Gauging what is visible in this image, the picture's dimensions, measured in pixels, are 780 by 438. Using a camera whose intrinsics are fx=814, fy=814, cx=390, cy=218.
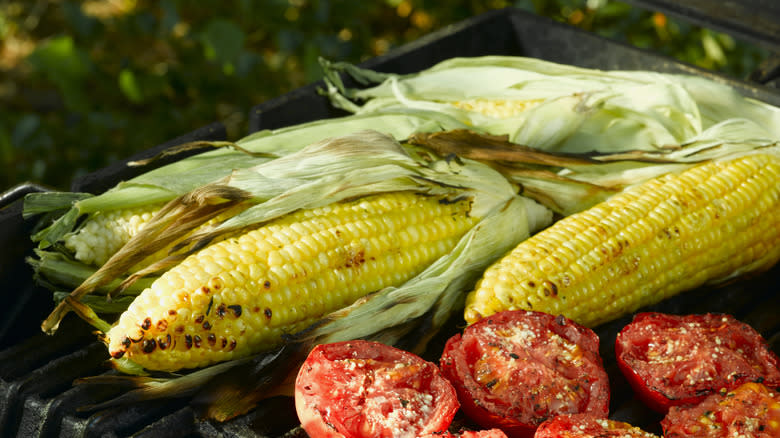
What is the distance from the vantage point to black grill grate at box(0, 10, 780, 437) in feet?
5.68

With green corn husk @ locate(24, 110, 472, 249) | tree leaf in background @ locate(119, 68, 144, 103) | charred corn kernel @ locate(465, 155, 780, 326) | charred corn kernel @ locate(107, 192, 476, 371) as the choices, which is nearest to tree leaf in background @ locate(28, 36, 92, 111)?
tree leaf in background @ locate(119, 68, 144, 103)

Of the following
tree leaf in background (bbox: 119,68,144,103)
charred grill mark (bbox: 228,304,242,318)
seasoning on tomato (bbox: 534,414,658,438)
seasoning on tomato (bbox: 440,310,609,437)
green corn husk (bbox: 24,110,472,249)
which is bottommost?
tree leaf in background (bbox: 119,68,144,103)

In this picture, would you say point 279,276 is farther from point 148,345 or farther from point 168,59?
point 168,59

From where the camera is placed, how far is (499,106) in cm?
274

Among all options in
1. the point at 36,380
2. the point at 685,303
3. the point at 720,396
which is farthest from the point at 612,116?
the point at 36,380

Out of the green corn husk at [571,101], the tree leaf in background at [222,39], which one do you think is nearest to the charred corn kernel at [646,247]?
the green corn husk at [571,101]

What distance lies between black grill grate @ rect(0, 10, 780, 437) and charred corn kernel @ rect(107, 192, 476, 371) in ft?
0.46

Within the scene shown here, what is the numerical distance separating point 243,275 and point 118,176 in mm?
689

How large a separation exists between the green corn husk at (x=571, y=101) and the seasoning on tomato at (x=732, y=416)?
0.95 meters

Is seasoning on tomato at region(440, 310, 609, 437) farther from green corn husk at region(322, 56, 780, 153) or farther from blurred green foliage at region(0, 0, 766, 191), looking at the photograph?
blurred green foliage at region(0, 0, 766, 191)

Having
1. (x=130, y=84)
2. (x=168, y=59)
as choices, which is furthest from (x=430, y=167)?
(x=168, y=59)

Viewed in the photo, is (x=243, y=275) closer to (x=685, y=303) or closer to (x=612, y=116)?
(x=685, y=303)

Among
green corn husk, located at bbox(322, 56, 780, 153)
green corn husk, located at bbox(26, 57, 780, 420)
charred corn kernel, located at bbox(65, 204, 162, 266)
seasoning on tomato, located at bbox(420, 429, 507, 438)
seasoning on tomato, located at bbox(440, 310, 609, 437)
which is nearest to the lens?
seasoning on tomato, located at bbox(420, 429, 507, 438)

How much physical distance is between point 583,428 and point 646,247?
2.41ft
